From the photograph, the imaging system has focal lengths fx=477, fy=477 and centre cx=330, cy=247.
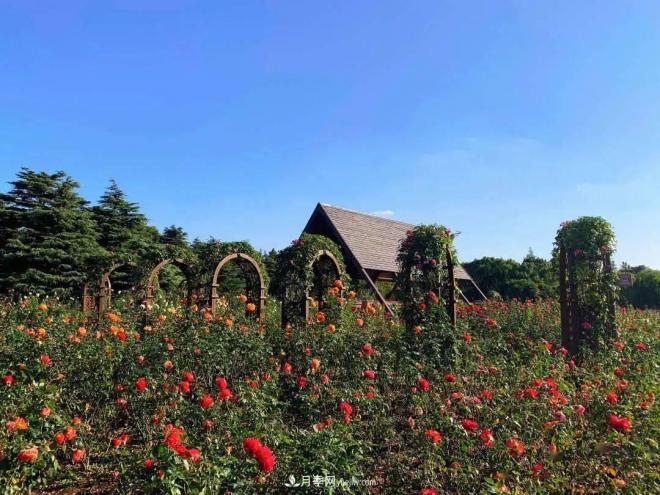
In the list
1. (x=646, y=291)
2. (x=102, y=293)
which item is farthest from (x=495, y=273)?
(x=102, y=293)

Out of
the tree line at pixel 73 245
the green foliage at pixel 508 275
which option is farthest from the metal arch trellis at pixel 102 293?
the green foliage at pixel 508 275

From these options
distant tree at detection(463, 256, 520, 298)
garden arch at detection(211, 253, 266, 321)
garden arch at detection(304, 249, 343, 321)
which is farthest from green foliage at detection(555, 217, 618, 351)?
distant tree at detection(463, 256, 520, 298)

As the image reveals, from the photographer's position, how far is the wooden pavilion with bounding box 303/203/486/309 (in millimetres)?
13234

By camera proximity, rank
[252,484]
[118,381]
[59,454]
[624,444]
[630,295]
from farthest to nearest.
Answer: [630,295], [118,381], [59,454], [624,444], [252,484]

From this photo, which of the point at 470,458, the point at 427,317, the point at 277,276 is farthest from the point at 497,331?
the point at 470,458

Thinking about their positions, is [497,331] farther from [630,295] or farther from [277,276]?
[630,295]

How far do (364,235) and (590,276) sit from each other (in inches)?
323

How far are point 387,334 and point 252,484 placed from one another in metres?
3.53

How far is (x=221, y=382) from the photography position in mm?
3121

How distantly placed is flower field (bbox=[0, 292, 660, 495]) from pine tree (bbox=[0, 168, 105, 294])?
41.6ft

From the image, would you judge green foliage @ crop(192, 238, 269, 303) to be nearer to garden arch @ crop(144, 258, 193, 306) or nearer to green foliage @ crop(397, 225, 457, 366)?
garden arch @ crop(144, 258, 193, 306)

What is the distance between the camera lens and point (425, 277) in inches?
247

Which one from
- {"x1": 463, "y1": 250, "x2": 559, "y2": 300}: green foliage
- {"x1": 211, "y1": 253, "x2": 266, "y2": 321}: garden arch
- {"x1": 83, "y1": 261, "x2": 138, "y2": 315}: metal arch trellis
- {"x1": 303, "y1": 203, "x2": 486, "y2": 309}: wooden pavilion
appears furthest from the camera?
{"x1": 463, "y1": 250, "x2": 559, "y2": 300}: green foliage

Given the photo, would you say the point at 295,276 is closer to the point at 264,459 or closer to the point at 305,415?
the point at 305,415
